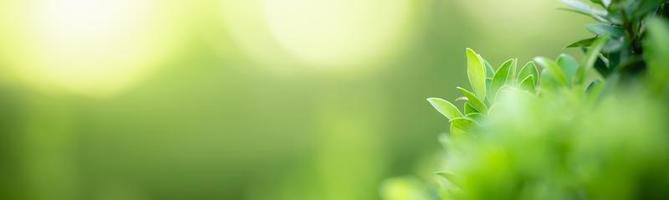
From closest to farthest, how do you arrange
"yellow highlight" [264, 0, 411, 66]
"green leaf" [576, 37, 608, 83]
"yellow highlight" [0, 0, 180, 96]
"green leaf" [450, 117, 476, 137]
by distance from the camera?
"green leaf" [576, 37, 608, 83]
"green leaf" [450, 117, 476, 137]
"yellow highlight" [0, 0, 180, 96]
"yellow highlight" [264, 0, 411, 66]

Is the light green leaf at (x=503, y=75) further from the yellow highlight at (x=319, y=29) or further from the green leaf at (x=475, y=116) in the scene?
the yellow highlight at (x=319, y=29)

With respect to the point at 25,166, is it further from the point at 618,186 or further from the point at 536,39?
the point at 618,186

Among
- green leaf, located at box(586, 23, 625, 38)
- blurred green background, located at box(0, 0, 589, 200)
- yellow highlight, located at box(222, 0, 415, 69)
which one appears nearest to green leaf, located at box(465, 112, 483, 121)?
green leaf, located at box(586, 23, 625, 38)

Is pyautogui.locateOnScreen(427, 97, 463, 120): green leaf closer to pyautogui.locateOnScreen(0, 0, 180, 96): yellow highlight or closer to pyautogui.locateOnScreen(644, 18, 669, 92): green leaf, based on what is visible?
pyautogui.locateOnScreen(644, 18, 669, 92): green leaf

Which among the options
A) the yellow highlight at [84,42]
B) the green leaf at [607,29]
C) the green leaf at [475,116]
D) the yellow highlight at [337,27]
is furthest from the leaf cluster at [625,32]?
the yellow highlight at [337,27]

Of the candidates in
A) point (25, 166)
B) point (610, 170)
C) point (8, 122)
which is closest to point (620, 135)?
point (610, 170)

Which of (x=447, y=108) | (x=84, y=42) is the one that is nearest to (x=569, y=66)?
(x=447, y=108)
